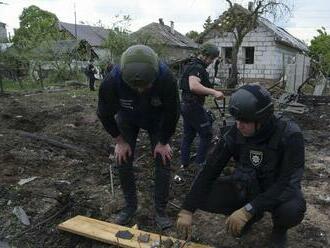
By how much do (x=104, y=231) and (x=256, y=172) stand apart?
1.31m

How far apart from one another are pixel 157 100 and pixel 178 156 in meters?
3.01

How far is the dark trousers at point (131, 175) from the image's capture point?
389 centimetres

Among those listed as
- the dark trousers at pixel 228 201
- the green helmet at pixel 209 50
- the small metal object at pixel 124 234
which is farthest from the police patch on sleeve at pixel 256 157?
the green helmet at pixel 209 50

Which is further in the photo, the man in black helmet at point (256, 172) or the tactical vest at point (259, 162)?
the tactical vest at point (259, 162)

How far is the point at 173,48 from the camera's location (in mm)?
38125

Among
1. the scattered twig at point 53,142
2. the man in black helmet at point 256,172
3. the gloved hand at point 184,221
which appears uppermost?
the man in black helmet at point 256,172

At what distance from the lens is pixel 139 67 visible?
3.21m

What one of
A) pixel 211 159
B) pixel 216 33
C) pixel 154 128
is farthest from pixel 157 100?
pixel 216 33

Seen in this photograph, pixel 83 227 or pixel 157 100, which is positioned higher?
pixel 157 100

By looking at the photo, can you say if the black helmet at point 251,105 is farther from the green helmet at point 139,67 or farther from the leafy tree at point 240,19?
the leafy tree at point 240,19

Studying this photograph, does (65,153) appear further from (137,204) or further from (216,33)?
(216,33)

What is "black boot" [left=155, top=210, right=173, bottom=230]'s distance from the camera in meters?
3.80

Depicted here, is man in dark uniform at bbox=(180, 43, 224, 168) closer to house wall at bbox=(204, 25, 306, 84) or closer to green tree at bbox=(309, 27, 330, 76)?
house wall at bbox=(204, 25, 306, 84)

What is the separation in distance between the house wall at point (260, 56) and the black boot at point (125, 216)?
24.5 meters
